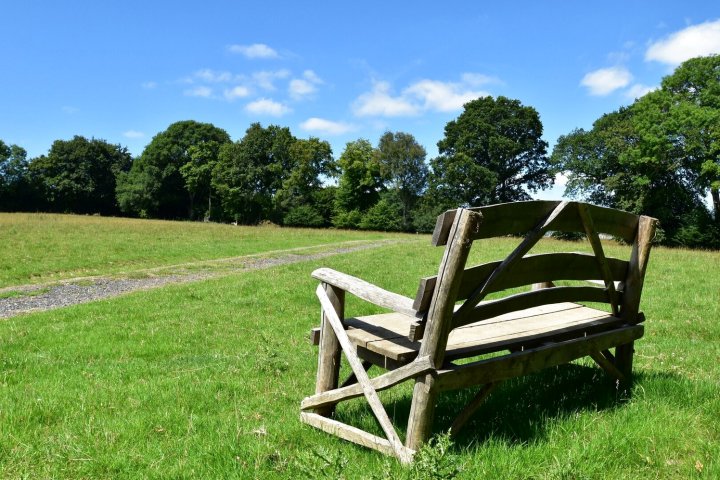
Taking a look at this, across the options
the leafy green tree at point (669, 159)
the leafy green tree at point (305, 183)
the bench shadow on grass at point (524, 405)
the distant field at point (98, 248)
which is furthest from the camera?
the leafy green tree at point (305, 183)

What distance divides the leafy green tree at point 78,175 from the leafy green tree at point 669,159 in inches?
3073

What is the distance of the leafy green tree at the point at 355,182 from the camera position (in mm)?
78875

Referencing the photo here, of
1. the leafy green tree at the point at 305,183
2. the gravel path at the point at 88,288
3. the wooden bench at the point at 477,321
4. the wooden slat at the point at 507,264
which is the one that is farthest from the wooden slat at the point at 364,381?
the leafy green tree at the point at 305,183

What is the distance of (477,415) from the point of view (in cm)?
458

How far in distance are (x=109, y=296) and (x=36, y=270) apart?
24.0 feet

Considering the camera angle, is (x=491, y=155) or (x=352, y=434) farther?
(x=491, y=155)

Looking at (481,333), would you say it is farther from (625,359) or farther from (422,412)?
(625,359)

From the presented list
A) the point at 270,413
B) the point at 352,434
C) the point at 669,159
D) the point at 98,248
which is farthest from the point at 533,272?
the point at 669,159

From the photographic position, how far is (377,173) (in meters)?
81.6

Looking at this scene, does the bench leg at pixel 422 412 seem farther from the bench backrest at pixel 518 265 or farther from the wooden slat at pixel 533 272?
the wooden slat at pixel 533 272

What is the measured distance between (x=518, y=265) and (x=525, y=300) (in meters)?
0.46

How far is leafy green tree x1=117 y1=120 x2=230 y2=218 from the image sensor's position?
8231cm

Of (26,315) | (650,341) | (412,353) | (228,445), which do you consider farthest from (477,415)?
(26,315)

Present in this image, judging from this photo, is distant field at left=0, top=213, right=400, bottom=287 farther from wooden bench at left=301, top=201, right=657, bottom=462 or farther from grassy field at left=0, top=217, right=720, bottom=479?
wooden bench at left=301, top=201, right=657, bottom=462
